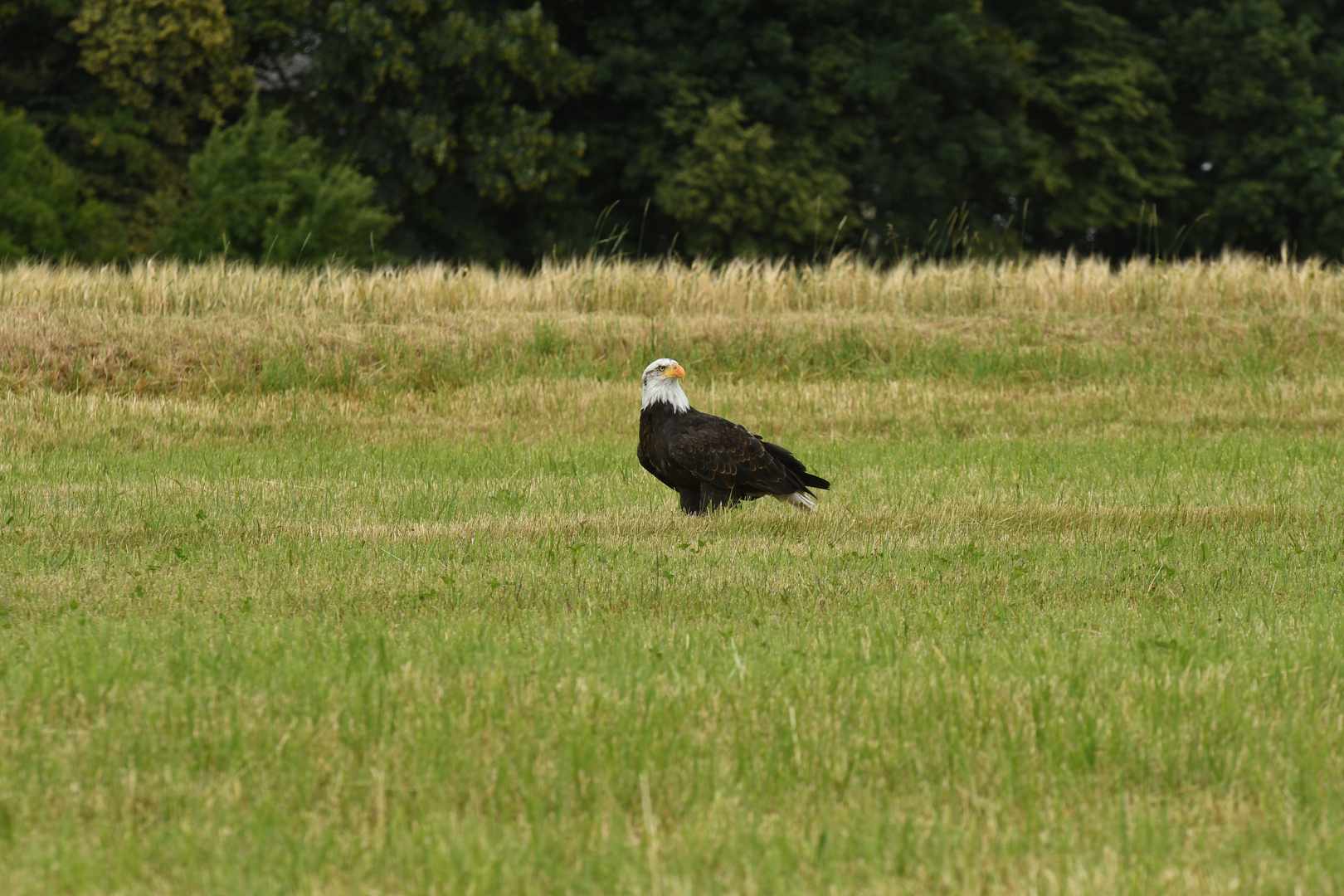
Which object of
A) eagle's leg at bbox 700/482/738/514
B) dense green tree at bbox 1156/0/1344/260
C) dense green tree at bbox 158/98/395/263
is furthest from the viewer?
dense green tree at bbox 1156/0/1344/260

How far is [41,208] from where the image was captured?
3428 centimetres

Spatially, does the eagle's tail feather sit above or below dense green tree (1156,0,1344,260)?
below

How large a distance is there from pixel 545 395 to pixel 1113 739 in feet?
39.0

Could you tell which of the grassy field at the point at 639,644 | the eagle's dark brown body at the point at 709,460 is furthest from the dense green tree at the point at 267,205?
the eagle's dark brown body at the point at 709,460

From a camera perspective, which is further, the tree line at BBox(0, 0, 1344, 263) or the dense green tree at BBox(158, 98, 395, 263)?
the tree line at BBox(0, 0, 1344, 263)

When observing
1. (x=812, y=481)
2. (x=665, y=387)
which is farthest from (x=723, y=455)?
(x=812, y=481)

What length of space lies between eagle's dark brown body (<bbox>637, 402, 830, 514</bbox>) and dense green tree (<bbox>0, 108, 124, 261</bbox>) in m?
27.9

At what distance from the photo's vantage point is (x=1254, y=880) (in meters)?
3.82

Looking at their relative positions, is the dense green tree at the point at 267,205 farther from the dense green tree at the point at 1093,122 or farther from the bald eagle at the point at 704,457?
the bald eagle at the point at 704,457

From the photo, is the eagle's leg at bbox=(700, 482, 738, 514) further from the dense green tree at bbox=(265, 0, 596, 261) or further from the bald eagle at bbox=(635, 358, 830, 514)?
the dense green tree at bbox=(265, 0, 596, 261)

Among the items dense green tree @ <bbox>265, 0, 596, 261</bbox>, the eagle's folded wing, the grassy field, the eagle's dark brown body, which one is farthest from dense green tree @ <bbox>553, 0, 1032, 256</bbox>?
the eagle's folded wing

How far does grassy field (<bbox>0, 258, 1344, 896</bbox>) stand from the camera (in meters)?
4.08

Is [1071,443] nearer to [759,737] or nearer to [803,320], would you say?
[803,320]

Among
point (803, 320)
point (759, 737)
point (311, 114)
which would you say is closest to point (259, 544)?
point (759, 737)
